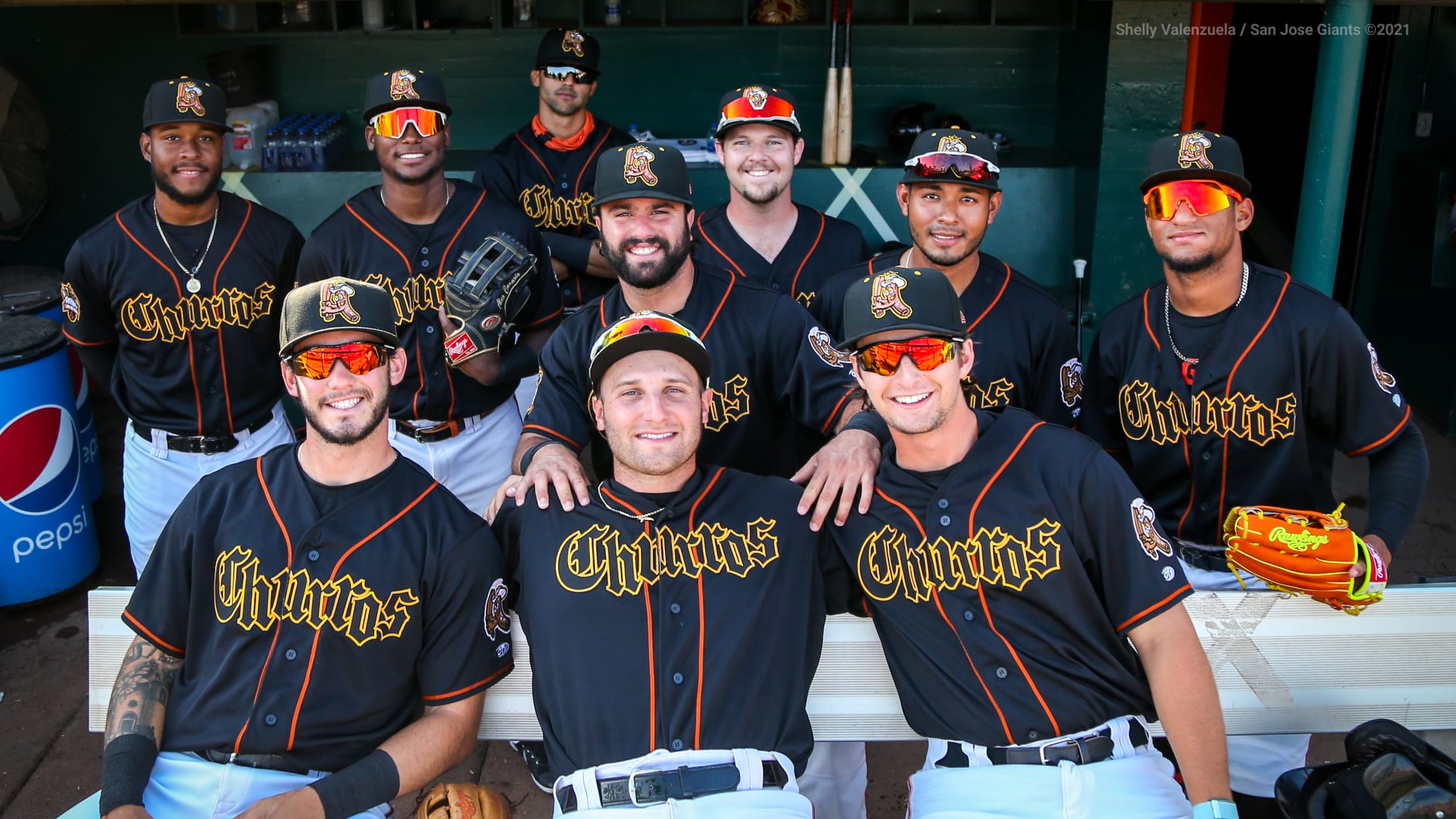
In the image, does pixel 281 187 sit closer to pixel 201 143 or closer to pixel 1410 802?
pixel 201 143

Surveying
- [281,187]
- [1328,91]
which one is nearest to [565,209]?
[281,187]

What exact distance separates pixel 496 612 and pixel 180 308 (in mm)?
2017

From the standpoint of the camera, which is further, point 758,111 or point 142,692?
point 758,111

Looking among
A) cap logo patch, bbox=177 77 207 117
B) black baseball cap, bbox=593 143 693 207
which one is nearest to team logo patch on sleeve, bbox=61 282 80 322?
cap logo patch, bbox=177 77 207 117

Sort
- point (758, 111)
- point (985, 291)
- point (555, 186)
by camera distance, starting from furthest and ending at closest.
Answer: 1. point (555, 186)
2. point (758, 111)
3. point (985, 291)

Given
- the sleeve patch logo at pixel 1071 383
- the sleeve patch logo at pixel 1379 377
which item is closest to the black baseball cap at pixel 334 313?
the sleeve patch logo at pixel 1071 383

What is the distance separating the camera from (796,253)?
13.4 ft

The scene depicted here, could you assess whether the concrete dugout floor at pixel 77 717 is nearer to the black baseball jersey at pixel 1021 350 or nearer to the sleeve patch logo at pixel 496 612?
the sleeve patch logo at pixel 496 612

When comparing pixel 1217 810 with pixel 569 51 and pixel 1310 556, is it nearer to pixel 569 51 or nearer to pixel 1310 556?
pixel 1310 556

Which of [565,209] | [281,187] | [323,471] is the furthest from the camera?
[281,187]

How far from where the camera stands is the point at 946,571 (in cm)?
260

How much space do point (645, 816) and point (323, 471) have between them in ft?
3.58

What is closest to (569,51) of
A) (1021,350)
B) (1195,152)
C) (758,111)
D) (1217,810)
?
(758,111)

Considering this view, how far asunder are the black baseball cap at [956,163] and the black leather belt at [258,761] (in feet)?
7.50
